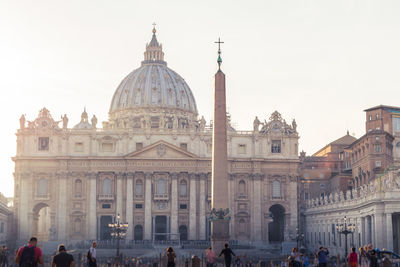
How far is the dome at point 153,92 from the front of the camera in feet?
365

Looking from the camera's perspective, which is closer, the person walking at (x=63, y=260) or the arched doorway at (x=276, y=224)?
the person walking at (x=63, y=260)

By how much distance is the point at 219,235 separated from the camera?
3650 cm

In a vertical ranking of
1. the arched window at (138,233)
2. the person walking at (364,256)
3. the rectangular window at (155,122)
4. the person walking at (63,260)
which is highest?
the rectangular window at (155,122)

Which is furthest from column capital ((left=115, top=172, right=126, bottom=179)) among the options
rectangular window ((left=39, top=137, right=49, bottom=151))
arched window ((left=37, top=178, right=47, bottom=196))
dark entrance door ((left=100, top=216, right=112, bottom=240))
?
rectangular window ((left=39, top=137, right=49, bottom=151))

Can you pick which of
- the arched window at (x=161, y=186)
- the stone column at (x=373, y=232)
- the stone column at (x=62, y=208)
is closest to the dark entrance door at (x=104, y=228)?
the stone column at (x=62, y=208)

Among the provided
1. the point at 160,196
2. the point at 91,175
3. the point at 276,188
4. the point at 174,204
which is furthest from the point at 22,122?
the point at 276,188

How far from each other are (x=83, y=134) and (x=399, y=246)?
137 ft

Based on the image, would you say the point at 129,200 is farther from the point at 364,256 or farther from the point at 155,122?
the point at 364,256

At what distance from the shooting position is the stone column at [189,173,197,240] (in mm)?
82688

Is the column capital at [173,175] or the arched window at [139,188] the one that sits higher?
the column capital at [173,175]

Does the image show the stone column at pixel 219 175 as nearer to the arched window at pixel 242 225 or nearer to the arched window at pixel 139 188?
the arched window at pixel 139 188

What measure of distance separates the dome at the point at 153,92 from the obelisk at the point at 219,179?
71.9 metres

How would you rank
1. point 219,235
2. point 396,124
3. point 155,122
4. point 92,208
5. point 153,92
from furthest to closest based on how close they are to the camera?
point 153,92 → point 155,122 → point 396,124 → point 92,208 → point 219,235

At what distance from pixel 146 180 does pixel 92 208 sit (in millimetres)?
7050
